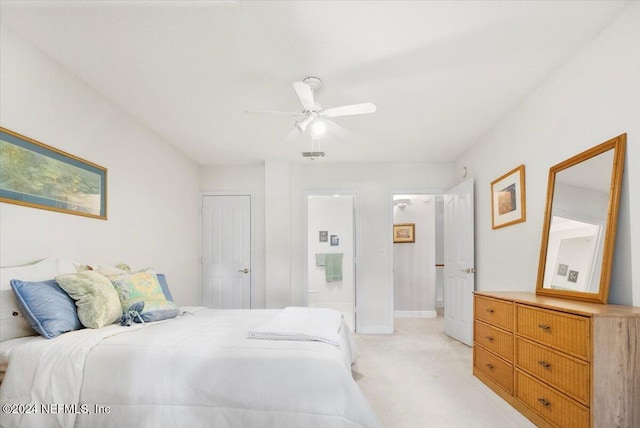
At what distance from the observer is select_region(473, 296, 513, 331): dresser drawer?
2.71 meters

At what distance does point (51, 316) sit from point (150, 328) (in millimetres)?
554

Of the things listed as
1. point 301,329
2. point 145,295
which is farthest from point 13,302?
point 301,329

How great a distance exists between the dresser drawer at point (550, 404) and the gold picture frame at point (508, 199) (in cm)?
140

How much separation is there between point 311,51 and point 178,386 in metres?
2.15

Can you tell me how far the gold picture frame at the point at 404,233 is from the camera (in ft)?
22.2

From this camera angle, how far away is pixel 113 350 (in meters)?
2.00

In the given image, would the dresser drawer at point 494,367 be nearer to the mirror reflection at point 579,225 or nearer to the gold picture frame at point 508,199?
the mirror reflection at point 579,225

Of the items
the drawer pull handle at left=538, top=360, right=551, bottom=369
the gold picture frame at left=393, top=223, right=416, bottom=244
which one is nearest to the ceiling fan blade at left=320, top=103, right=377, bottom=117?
the drawer pull handle at left=538, top=360, right=551, bottom=369

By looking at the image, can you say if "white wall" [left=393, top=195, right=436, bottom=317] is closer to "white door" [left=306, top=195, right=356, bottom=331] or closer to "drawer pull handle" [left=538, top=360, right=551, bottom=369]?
"white door" [left=306, top=195, right=356, bottom=331]

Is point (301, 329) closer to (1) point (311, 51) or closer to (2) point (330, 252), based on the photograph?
(1) point (311, 51)

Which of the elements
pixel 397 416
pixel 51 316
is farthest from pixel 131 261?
pixel 397 416

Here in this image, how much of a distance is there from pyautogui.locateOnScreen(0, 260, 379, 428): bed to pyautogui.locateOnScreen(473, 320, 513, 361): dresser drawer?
1.41 m

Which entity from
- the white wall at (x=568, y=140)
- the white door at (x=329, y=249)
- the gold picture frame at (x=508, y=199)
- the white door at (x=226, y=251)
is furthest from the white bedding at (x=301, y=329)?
the white door at (x=329, y=249)

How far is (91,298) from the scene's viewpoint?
7.53ft
